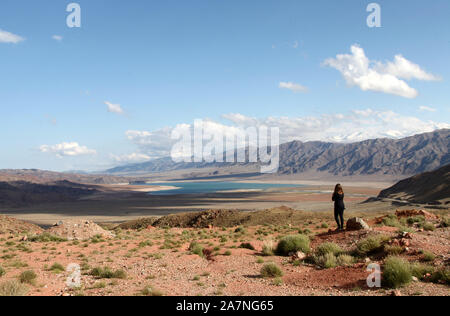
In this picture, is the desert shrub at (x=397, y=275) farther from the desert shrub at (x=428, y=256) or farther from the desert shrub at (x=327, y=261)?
the desert shrub at (x=327, y=261)

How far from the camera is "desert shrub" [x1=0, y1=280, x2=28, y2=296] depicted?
24.2 ft

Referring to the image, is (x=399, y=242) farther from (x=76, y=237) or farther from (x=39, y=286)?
(x=76, y=237)

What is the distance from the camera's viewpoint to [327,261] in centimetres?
1022

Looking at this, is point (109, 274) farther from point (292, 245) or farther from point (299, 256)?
point (292, 245)

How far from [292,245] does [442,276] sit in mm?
5874

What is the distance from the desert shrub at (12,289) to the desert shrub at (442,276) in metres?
10.2

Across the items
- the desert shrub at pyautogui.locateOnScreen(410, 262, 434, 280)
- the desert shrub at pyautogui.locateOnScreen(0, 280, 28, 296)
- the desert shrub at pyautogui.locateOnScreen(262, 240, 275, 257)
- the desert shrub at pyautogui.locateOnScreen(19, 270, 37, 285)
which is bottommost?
the desert shrub at pyautogui.locateOnScreen(262, 240, 275, 257)

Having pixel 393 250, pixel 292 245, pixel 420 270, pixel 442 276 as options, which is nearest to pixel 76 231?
pixel 292 245

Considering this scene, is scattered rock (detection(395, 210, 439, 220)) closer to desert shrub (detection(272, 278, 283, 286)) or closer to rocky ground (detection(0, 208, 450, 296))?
rocky ground (detection(0, 208, 450, 296))

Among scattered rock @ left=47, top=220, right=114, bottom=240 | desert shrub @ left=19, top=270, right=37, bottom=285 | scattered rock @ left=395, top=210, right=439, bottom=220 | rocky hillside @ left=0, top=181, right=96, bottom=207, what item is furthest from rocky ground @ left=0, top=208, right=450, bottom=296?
rocky hillside @ left=0, top=181, right=96, bottom=207

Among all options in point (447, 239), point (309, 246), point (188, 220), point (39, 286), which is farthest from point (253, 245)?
point (188, 220)

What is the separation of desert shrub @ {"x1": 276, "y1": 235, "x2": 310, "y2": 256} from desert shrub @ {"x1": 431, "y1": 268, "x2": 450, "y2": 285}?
5.11 m

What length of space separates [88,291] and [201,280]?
10.5 feet

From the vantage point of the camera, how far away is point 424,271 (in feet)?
27.8
